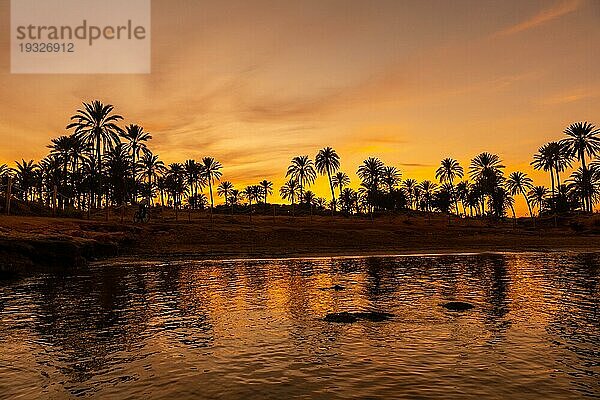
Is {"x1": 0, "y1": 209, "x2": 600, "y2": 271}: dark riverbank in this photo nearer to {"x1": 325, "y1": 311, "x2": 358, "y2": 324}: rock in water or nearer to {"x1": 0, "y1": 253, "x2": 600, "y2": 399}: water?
{"x1": 0, "y1": 253, "x2": 600, "y2": 399}: water

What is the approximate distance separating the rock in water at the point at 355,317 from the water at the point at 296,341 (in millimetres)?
454

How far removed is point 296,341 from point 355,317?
4.07 metres

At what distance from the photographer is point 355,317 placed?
19.5 m

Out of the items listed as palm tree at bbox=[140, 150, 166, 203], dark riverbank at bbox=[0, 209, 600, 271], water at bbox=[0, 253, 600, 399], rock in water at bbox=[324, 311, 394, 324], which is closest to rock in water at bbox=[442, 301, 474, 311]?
water at bbox=[0, 253, 600, 399]

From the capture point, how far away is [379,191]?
17575cm

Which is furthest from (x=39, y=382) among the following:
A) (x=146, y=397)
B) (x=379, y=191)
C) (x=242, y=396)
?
(x=379, y=191)

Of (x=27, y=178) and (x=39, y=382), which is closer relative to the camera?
(x=39, y=382)

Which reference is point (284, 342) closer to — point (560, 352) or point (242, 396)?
point (242, 396)

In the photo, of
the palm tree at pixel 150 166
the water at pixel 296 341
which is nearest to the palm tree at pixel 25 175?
the palm tree at pixel 150 166

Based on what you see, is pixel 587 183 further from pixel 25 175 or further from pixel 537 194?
pixel 25 175

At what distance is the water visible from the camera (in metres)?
11.6

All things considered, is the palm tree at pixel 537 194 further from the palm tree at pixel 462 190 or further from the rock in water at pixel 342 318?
→ the rock in water at pixel 342 318

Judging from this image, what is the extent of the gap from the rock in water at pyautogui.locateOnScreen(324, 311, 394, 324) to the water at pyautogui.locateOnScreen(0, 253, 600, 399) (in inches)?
17.9

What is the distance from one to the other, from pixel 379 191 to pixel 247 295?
501ft
